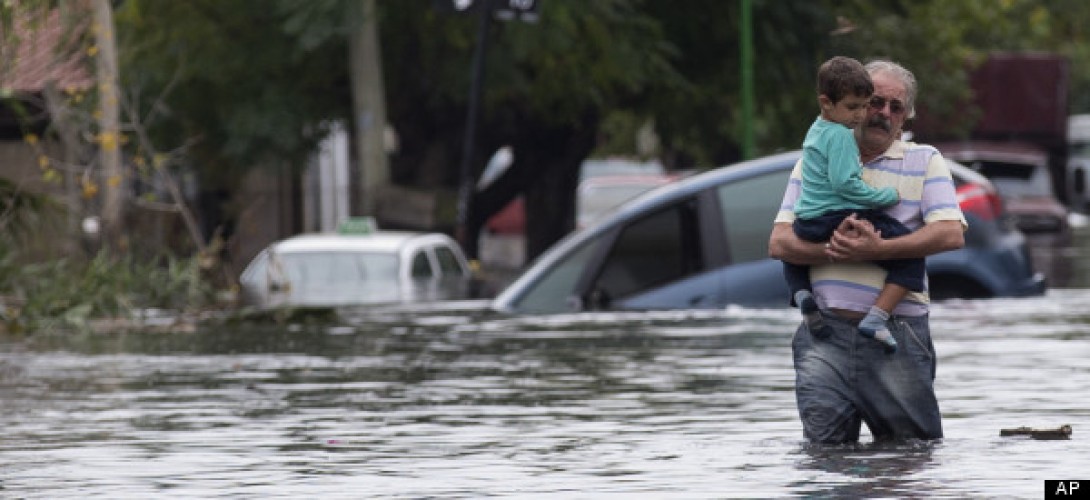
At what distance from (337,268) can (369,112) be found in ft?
34.8

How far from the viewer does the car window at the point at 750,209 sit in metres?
21.2

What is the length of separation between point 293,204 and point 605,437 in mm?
38294

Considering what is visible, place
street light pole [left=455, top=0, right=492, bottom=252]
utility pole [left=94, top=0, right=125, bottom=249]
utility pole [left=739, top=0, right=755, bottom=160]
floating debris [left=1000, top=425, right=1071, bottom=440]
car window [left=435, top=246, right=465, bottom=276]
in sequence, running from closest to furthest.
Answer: floating debris [left=1000, top=425, right=1071, bottom=440], utility pole [left=94, top=0, right=125, bottom=249], car window [left=435, top=246, right=465, bottom=276], street light pole [left=455, top=0, right=492, bottom=252], utility pole [left=739, top=0, right=755, bottom=160]

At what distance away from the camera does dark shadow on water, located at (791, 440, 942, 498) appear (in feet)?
31.4

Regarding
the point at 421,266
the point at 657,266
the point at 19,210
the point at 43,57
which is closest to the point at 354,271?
the point at 421,266

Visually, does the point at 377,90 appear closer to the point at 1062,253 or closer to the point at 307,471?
the point at 1062,253

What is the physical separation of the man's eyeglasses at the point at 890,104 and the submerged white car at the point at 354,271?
51.2 ft

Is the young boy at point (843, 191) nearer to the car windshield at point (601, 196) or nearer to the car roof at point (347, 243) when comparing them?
the car roof at point (347, 243)

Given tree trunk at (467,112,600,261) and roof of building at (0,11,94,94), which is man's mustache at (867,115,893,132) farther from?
tree trunk at (467,112,600,261)

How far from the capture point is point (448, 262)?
29.9m

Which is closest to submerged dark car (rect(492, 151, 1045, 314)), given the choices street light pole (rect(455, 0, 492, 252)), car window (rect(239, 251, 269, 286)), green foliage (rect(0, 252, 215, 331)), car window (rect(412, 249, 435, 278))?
green foliage (rect(0, 252, 215, 331))

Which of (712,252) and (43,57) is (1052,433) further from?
(43,57)

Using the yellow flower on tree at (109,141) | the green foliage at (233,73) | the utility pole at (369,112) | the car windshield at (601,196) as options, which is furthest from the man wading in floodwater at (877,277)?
the car windshield at (601,196)

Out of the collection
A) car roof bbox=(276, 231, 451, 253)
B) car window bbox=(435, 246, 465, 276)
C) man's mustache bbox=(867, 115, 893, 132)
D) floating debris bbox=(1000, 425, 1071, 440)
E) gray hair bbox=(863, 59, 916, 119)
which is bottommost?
car window bbox=(435, 246, 465, 276)
